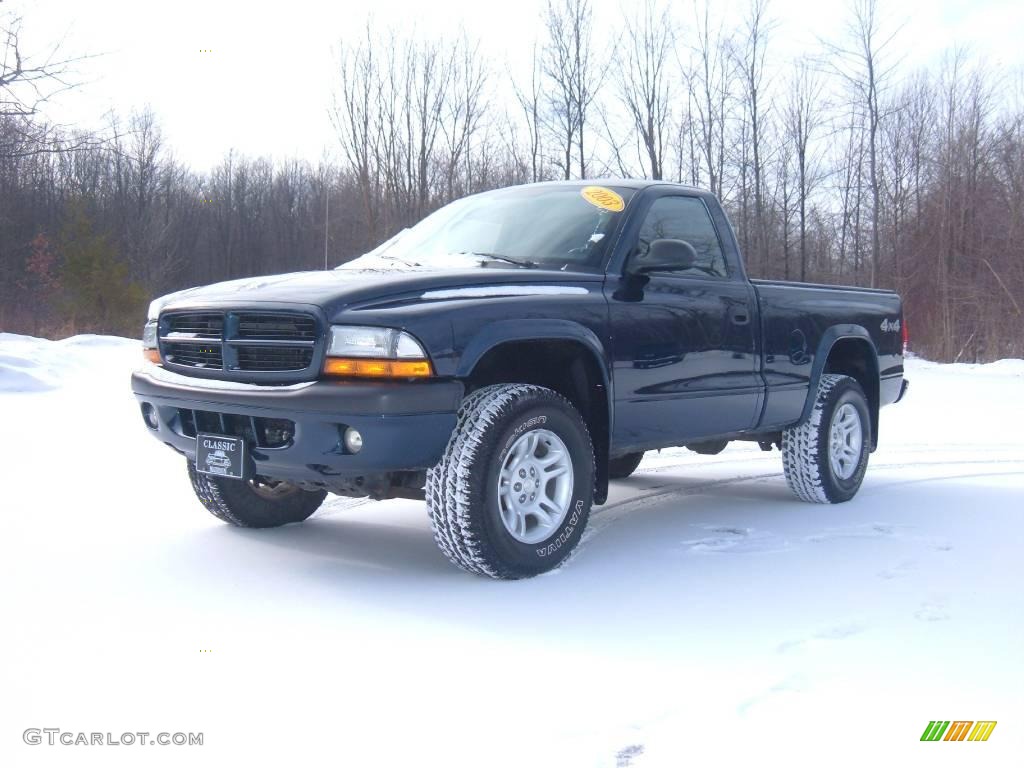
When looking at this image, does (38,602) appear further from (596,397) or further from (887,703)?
(887,703)

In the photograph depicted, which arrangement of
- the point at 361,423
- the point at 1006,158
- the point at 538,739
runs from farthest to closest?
the point at 1006,158
the point at 361,423
the point at 538,739

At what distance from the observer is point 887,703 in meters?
2.85

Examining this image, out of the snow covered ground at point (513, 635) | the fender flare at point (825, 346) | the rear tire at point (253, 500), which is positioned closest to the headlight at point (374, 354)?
the snow covered ground at point (513, 635)

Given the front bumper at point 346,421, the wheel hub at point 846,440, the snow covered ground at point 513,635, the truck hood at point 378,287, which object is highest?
the truck hood at point 378,287

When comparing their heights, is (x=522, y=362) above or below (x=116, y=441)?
above

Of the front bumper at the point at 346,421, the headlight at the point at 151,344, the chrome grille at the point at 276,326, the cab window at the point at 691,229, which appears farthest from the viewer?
the cab window at the point at 691,229

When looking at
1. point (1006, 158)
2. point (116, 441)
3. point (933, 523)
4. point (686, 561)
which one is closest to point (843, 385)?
point (933, 523)

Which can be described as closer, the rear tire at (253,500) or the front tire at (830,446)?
the rear tire at (253,500)

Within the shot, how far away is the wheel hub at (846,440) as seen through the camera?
6223mm

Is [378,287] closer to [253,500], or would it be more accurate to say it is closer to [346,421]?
[346,421]

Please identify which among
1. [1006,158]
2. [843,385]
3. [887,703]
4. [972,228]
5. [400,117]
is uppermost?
[400,117]

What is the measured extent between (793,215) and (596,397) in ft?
97.6

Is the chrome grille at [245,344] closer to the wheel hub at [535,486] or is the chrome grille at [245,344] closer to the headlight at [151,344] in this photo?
the headlight at [151,344]

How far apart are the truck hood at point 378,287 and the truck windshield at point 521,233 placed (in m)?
0.24
